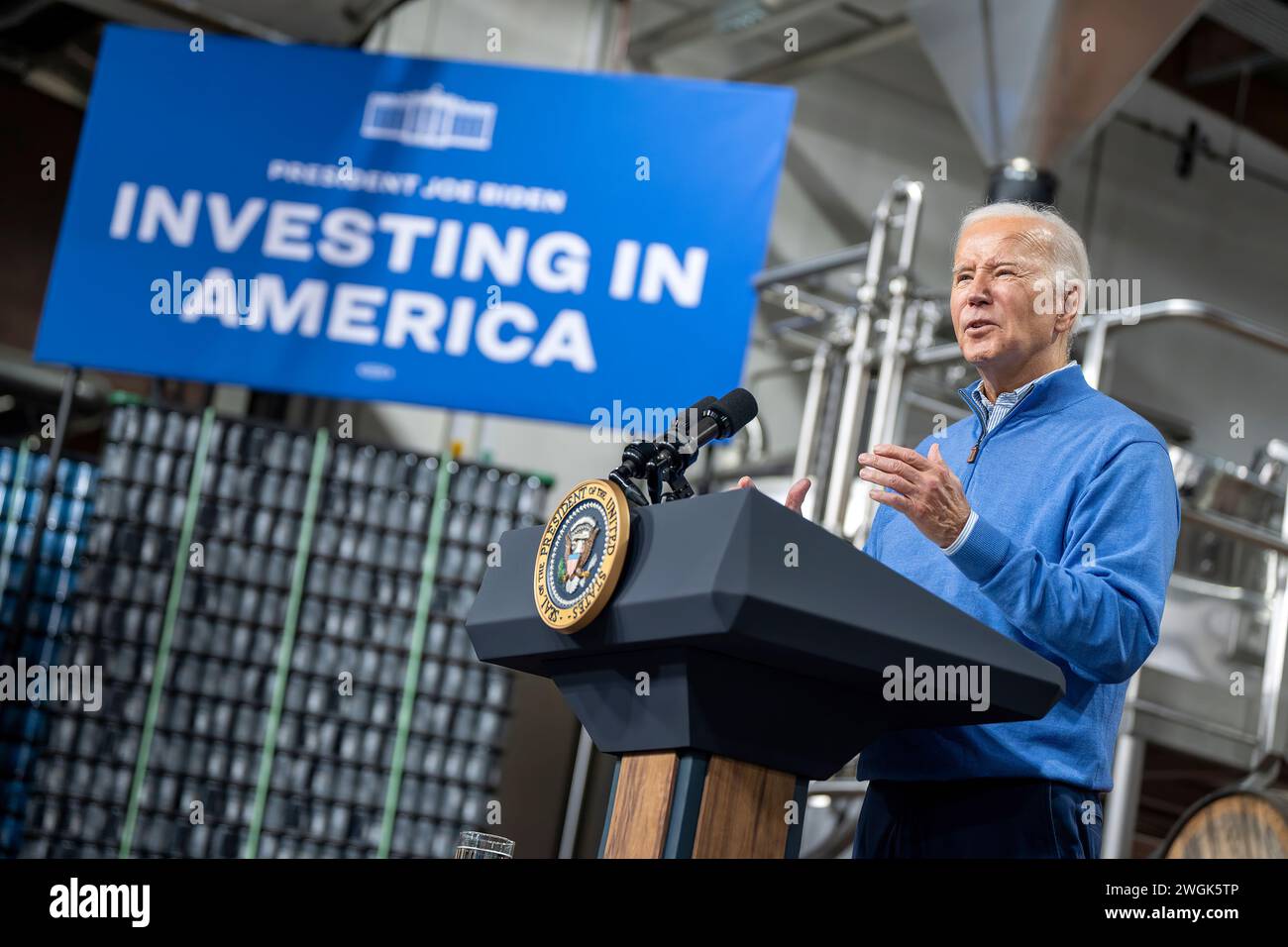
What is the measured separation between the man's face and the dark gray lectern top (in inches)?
19.2

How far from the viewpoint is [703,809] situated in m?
1.19

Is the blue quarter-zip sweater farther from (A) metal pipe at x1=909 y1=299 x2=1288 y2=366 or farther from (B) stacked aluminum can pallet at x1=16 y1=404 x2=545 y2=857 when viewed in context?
(B) stacked aluminum can pallet at x1=16 y1=404 x2=545 y2=857

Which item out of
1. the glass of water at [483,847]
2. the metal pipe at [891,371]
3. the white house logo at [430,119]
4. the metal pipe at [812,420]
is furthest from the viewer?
the white house logo at [430,119]

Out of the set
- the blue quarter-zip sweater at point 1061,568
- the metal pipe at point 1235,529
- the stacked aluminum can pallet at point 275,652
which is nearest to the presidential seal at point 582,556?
the blue quarter-zip sweater at point 1061,568

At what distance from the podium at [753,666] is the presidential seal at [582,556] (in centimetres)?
2

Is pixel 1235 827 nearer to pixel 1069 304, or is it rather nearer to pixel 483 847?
pixel 1069 304

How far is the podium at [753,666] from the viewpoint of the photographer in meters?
1.15

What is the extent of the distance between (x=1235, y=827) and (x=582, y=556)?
1.89 meters

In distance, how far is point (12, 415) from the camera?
721 centimetres

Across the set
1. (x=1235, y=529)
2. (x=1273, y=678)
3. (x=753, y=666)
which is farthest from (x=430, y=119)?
(x=753, y=666)

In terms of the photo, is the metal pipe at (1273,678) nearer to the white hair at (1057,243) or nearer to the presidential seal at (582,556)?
the white hair at (1057,243)

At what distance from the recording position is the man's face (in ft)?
5.37

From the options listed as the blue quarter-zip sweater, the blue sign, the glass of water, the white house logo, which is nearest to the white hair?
the blue quarter-zip sweater
